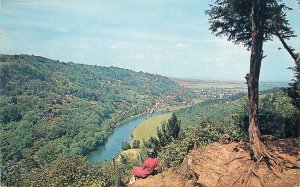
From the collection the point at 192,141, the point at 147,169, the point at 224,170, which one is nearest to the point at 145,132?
the point at 192,141

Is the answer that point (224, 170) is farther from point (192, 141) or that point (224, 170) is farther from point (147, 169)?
point (192, 141)

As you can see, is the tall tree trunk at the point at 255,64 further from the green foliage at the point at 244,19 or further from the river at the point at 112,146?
the river at the point at 112,146

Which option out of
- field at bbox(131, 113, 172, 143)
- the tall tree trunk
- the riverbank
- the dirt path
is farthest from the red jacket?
field at bbox(131, 113, 172, 143)

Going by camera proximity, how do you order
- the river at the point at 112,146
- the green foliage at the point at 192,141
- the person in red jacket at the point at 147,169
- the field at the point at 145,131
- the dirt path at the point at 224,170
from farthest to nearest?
the field at the point at 145,131 < the river at the point at 112,146 < the green foliage at the point at 192,141 < the person in red jacket at the point at 147,169 < the dirt path at the point at 224,170

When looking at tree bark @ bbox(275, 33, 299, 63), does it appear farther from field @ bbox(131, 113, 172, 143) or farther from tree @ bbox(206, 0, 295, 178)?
field @ bbox(131, 113, 172, 143)

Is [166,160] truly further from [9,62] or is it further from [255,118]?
[9,62]

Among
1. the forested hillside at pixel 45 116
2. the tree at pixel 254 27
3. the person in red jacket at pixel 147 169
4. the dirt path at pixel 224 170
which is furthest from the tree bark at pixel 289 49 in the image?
the forested hillside at pixel 45 116
